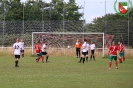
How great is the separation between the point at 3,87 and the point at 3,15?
3912 cm

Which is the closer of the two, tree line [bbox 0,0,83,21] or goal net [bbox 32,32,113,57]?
goal net [bbox 32,32,113,57]

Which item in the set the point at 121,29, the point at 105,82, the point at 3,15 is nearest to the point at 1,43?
the point at 3,15

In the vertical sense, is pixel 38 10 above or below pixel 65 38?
above

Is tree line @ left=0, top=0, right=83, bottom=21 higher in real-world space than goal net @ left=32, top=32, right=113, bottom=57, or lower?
higher

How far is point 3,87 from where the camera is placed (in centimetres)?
1565

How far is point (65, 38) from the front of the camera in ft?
158

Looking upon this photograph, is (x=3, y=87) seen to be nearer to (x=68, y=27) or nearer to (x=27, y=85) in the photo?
(x=27, y=85)

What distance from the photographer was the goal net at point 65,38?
4725cm

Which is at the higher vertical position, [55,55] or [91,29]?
[91,29]

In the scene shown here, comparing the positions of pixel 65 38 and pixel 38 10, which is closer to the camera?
pixel 65 38

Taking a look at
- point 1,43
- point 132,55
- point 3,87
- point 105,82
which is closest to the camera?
point 3,87

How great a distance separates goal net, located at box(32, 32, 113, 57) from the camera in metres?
47.2

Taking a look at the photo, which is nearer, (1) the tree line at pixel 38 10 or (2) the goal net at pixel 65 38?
(2) the goal net at pixel 65 38

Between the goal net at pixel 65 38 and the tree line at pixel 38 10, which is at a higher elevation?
the tree line at pixel 38 10
